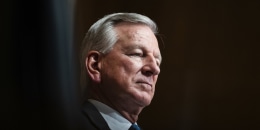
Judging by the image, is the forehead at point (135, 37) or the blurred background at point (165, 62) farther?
the forehead at point (135, 37)

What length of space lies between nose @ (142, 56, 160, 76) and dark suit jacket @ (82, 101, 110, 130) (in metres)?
0.16

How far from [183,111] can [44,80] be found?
375 millimetres

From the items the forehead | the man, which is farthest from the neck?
the forehead

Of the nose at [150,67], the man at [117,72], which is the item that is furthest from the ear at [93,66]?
the nose at [150,67]

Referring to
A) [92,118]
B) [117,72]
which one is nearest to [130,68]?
[117,72]

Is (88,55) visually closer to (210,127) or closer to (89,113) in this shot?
(89,113)

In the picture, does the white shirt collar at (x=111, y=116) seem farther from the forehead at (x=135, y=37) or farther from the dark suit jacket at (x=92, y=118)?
the forehead at (x=135, y=37)

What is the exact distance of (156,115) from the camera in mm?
972

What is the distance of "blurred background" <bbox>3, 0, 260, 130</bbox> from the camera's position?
0.83 metres

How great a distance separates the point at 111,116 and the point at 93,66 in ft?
0.43

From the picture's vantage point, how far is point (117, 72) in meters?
0.92

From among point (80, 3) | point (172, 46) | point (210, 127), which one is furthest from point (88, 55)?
point (210, 127)

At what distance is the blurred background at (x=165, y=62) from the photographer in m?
0.83

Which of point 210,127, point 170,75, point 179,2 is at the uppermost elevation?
point 179,2
